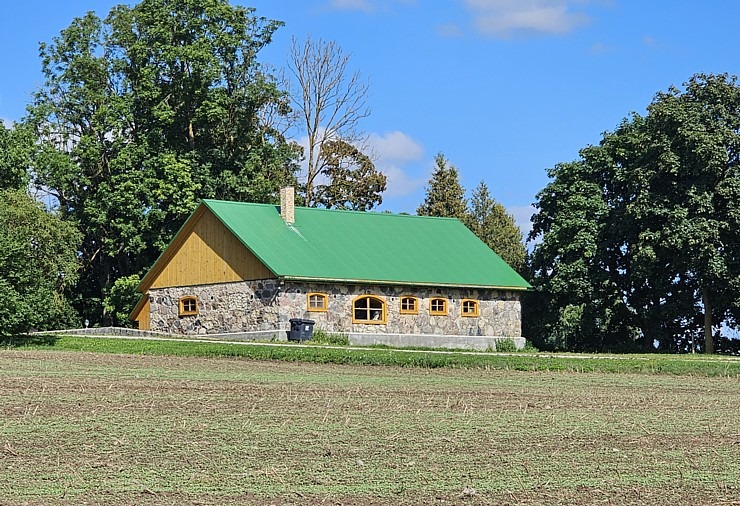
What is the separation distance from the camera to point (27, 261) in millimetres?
34094

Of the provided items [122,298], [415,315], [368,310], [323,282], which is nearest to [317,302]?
[323,282]

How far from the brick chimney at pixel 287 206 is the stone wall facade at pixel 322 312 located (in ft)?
13.1

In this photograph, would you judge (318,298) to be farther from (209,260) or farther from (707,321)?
(707,321)

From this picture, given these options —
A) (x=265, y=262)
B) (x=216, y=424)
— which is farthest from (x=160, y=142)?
(x=216, y=424)

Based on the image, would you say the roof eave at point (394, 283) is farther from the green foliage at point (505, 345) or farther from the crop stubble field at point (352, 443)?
the crop stubble field at point (352, 443)

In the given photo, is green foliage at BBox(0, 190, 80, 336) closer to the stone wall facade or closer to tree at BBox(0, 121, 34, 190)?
tree at BBox(0, 121, 34, 190)

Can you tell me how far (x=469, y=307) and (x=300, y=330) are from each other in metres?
8.17

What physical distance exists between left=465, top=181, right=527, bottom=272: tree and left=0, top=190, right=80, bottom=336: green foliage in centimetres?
3103

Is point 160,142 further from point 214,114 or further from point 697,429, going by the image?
point 697,429

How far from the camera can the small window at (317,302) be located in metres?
41.6

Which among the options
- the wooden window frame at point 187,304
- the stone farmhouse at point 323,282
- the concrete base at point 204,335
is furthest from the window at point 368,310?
the wooden window frame at point 187,304

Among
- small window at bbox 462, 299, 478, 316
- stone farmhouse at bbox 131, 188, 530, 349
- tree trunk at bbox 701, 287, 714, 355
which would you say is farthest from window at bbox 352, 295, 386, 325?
tree trunk at bbox 701, 287, 714, 355

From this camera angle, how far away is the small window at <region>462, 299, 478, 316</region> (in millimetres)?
45000

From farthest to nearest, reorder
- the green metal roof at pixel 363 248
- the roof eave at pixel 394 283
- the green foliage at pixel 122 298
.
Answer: the green foliage at pixel 122 298, the green metal roof at pixel 363 248, the roof eave at pixel 394 283
